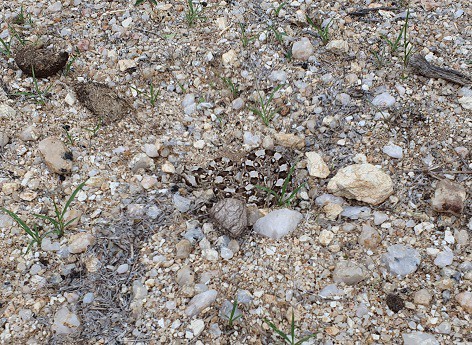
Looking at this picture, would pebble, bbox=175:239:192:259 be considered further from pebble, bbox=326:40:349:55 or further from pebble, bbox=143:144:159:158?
pebble, bbox=326:40:349:55

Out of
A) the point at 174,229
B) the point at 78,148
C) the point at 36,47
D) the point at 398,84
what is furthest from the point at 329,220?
the point at 36,47

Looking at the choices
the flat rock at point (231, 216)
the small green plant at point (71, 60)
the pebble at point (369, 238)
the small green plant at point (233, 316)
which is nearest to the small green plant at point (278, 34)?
the flat rock at point (231, 216)

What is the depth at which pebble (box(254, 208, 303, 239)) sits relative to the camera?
3061mm

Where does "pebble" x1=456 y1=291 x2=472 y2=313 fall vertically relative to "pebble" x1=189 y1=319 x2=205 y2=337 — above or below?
above

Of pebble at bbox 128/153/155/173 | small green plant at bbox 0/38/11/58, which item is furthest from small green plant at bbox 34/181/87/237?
small green plant at bbox 0/38/11/58

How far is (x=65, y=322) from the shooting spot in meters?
2.81

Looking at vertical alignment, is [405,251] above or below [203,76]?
below

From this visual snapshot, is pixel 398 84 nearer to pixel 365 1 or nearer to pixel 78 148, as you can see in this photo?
pixel 365 1

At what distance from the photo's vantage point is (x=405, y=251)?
9.54 feet

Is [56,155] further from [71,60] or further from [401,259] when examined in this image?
[401,259]

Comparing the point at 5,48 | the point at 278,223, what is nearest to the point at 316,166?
the point at 278,223

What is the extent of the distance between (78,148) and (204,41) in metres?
1.39

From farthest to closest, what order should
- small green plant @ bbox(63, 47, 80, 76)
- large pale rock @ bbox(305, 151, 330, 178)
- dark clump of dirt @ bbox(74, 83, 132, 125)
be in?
small green plant @ bbox(63, 47, 80, 76), dark clump of dirt @ bbox(74, 83, 132, 125), large pale rock @ bbox(305, 151, 330, 178)

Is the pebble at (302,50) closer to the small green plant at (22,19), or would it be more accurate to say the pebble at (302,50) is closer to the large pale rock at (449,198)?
the large pale rock at (449,198)
